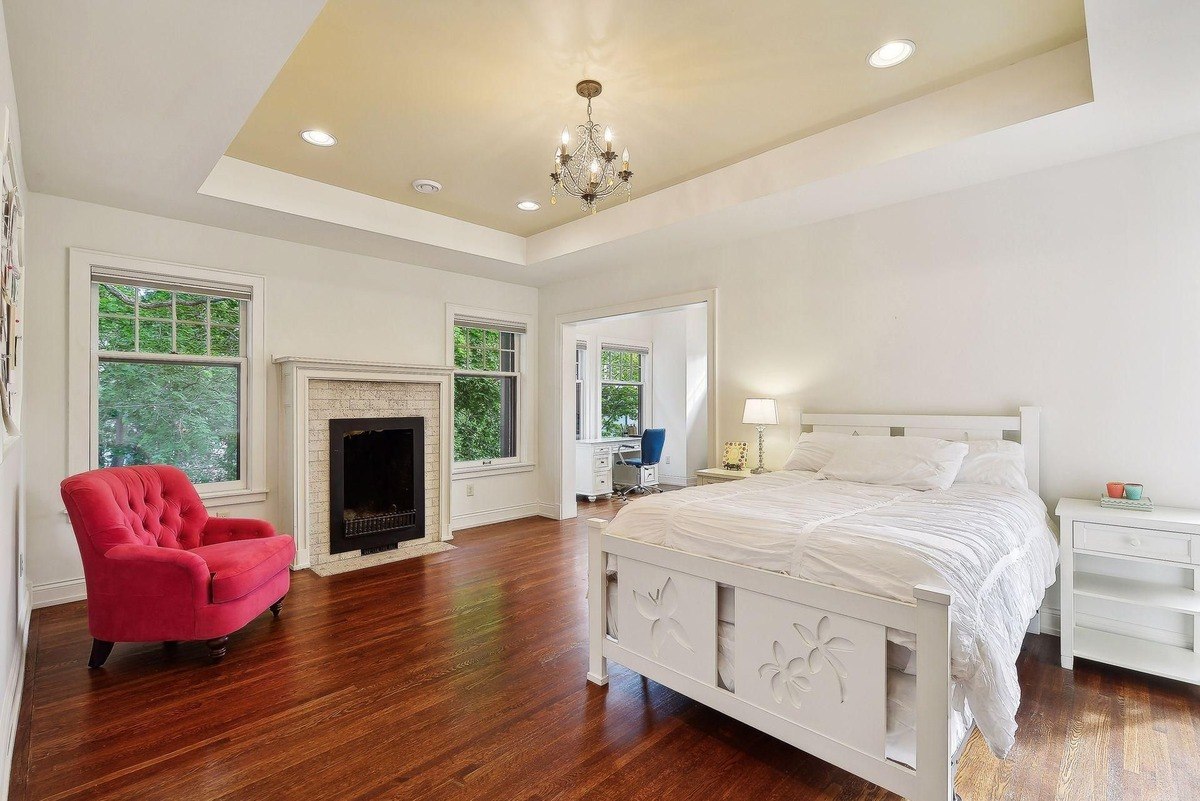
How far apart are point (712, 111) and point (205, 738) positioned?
3.64 meters

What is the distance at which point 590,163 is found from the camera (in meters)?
3.41

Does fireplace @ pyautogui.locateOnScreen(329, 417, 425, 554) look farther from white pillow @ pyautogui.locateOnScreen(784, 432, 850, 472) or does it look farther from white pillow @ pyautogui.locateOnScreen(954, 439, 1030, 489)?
white pillow @ pyautogui.locateOnScreen(954, 439, 1030, 489)

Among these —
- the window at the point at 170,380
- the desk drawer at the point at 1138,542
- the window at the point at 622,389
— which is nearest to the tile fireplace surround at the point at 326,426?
the window at the point at 170,380

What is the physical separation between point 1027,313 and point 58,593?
603 cm

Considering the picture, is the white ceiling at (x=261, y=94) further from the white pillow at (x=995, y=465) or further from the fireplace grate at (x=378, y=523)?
the fireplace grate at (x=378, y=523)

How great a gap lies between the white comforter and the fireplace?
2987mm

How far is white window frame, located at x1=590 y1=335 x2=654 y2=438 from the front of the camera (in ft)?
25.6

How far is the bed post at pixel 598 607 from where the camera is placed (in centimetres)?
250

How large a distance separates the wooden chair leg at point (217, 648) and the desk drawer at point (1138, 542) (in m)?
4.14

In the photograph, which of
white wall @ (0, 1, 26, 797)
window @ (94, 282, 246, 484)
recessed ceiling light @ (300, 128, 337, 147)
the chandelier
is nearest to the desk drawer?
the chandelier

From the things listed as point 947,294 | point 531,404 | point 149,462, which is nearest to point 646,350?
point 531,404

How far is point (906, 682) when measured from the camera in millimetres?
1655

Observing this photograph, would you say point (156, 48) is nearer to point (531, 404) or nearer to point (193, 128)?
point (193, 128)

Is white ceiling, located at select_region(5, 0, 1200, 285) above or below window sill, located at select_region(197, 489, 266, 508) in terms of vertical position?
above
